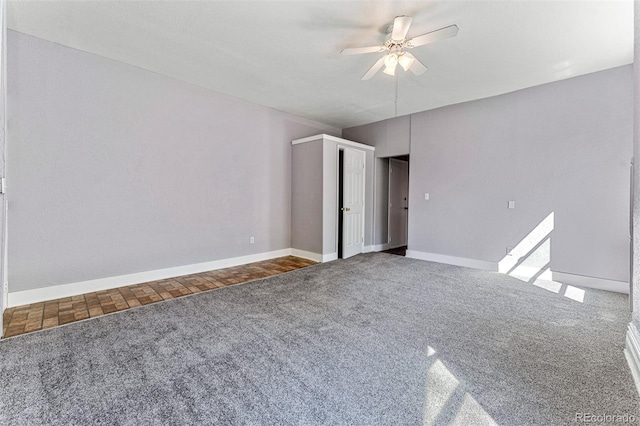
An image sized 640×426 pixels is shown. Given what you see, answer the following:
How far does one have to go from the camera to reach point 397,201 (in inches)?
263

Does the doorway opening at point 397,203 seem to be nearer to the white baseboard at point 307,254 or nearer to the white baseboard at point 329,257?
the white baseboard at point 329,257

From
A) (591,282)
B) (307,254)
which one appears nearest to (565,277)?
(591,282)

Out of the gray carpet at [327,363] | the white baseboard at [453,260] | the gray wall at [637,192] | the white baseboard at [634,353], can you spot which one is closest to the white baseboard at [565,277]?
the white baseboard at [453,260]

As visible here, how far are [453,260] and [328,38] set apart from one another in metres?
4.03

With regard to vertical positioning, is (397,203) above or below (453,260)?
above

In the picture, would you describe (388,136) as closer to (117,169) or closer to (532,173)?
(532,173)

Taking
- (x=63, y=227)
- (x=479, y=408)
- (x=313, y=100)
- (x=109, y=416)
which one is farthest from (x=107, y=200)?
(x=479, y=408)

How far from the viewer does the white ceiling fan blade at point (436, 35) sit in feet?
7.37

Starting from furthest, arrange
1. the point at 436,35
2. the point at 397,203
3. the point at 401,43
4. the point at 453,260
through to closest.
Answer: the point at 397,203, the point at 453,260, the point at 401,43, the point at 436,35

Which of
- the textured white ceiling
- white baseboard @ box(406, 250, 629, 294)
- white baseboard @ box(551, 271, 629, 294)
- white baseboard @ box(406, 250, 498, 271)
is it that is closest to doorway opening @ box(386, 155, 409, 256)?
white baseboard @ box(406, 250, 498, 271)

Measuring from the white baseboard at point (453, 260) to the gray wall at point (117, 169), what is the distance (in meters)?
3.05

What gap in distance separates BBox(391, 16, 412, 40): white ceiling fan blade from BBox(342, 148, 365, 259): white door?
9.20 feet

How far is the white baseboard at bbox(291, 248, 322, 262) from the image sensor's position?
5.00 metres

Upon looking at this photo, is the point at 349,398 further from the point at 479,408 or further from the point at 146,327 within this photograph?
the point at 146,327
